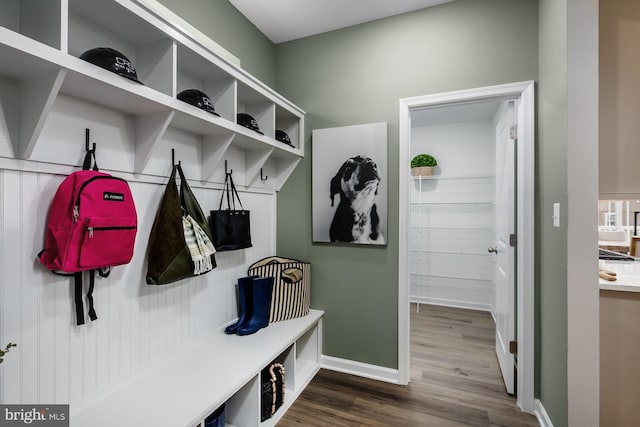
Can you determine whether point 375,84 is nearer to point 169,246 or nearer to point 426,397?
point 169,246

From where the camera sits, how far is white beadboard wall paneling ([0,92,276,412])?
102 centimetres

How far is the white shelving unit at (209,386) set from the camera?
117 cm

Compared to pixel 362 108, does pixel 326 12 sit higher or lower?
higher

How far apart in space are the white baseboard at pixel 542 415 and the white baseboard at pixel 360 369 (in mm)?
845

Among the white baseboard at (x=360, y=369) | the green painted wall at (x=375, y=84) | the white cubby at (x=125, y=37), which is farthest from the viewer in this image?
the white baseboard at (x=360, y=369)

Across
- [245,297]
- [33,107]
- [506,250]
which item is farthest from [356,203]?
[33,107]

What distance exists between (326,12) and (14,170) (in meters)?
2.09

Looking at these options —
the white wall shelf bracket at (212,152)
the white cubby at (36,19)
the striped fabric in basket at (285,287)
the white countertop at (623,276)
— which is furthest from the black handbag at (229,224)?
the white countertop at (623,276)

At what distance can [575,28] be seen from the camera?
4.51 ft

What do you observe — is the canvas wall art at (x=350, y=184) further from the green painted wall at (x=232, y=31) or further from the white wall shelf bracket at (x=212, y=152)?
the white wall shelf bracket at (x=212, y=152)

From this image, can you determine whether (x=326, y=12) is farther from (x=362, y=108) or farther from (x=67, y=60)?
(x=67, y=60)

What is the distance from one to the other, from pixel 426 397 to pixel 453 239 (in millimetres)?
2444

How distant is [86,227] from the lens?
1065mm

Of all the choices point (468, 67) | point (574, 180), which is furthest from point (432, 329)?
point (468, 67)
